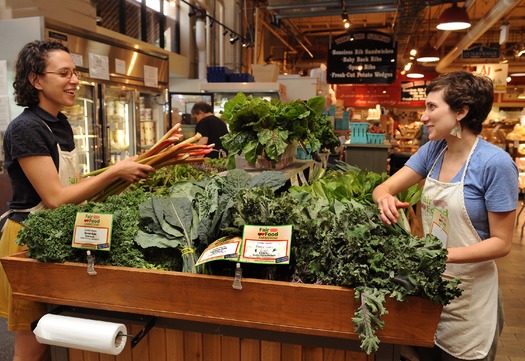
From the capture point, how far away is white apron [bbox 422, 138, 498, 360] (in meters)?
1.75

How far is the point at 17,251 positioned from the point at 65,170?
1.37 ft

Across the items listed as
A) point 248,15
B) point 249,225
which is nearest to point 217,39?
point 248,15

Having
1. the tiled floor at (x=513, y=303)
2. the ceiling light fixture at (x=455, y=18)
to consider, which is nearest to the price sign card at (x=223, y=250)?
the tiled floor at (x=513, y=303)

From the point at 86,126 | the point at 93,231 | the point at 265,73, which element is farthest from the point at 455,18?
the point at 93,231

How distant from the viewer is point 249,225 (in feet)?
4.66

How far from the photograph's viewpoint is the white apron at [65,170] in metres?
1.96

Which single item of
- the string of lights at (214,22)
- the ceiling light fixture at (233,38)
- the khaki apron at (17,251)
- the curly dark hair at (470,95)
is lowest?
the khaki apron at (17,251)

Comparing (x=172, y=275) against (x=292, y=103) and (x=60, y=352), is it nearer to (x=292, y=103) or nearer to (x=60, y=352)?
(x=60, y=352)

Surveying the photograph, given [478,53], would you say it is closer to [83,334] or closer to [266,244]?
[266,244]

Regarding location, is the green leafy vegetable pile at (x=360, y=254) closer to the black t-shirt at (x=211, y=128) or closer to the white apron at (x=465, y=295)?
the white apron at (x=465, y=295)

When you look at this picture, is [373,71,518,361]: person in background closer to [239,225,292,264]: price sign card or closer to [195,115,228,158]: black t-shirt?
[239,225,292,264]: price sign card

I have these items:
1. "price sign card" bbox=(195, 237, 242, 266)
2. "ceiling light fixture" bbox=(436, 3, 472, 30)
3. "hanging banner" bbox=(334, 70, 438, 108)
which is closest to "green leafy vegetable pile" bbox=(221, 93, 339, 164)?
"price sign card" bbox=(195, 237, 242, 266)

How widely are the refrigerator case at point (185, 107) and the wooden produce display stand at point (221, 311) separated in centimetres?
561

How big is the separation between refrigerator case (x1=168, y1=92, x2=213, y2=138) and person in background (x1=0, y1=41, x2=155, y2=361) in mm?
4985
